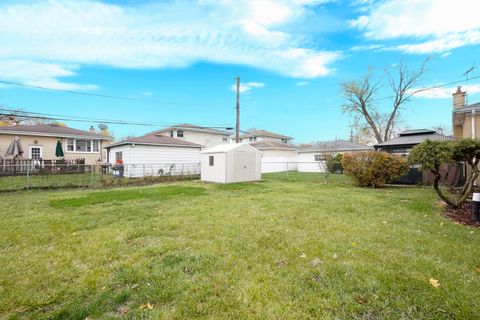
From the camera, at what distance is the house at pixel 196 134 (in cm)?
2572

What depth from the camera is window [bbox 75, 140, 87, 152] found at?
21.8 meters

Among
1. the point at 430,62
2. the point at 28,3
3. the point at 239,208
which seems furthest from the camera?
the point at 430,62

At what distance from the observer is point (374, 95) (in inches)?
1008

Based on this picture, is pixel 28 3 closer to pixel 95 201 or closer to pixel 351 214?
pixel 95 201

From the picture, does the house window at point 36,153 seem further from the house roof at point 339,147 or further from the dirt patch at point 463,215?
the dirt patch at point 463,215

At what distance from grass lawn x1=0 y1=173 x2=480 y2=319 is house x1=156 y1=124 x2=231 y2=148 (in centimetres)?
2041

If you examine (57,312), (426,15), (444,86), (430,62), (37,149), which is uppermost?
(430,62)

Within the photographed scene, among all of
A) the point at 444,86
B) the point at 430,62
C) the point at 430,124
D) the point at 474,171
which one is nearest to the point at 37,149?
the point at 474,171

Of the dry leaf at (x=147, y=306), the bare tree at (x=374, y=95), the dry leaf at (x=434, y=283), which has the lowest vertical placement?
the dry leaf at (x=147, y=306)

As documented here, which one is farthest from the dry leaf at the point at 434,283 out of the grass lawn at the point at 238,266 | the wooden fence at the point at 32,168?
the wooden fence at the point at 32,168

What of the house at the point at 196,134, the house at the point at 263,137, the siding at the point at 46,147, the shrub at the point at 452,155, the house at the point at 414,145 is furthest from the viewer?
the house at the point at 263,137

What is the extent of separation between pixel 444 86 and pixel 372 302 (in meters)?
20.0

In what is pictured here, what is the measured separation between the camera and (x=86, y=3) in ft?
28.0

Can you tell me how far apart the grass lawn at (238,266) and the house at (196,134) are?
67.0ft
